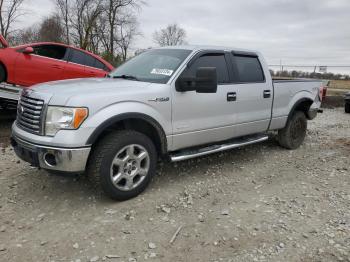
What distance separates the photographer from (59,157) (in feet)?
10.7

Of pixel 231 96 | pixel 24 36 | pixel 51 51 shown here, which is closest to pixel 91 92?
pixel 231 96

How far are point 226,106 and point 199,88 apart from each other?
80 cm

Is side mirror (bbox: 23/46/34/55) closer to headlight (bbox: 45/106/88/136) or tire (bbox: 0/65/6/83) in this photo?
tire (bbox: 0/65/6/83)

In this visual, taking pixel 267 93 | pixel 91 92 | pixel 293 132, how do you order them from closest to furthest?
1. pixel 91 92
2. pixel 267 93
3. pixel 293 132

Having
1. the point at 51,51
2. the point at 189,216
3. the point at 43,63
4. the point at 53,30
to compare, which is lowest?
the point at 189,216

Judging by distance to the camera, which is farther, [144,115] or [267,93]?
[267,93]

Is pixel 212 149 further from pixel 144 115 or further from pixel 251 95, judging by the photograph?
pixel 144 115

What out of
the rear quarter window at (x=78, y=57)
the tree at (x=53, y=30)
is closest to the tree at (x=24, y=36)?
the tree at (x=53, y=30)

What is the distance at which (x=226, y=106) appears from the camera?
461 centimetres

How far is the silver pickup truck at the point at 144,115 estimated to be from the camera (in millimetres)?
3303

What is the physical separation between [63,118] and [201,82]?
1583 millimetres

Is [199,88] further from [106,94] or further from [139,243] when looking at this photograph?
[139,243]

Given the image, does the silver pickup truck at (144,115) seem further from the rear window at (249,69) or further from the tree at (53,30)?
the tree at (53,30)

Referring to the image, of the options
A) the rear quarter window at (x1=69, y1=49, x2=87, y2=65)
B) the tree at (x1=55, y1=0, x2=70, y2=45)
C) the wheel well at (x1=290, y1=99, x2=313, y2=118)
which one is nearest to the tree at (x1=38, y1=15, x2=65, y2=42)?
the tree at (x1=55, y1=0, x2=70, y2=45)
